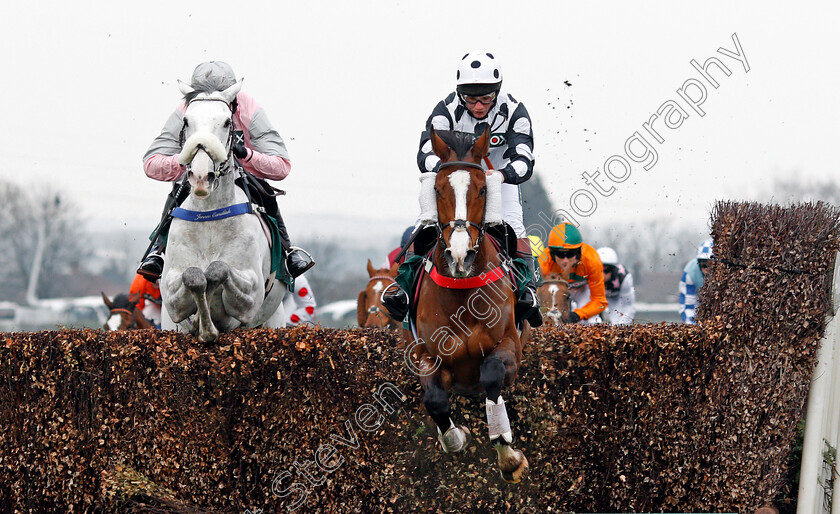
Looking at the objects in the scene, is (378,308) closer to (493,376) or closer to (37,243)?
(493,376)

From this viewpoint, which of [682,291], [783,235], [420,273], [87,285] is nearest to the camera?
[420,273]

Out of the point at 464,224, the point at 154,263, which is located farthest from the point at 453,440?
the point at 154,263

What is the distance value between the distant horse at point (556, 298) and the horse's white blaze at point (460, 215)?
422cm

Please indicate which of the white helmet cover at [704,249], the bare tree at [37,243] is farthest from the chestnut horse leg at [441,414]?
the bare tree at [37,243]

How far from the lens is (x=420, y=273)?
5.50 metres

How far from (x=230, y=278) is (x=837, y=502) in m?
4.11

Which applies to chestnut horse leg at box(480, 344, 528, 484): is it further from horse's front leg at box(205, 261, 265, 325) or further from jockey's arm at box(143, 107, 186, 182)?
jockey's arm at box(143, 107, 186, 182)

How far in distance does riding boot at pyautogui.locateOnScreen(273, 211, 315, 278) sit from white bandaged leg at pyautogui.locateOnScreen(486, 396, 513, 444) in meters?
2.36

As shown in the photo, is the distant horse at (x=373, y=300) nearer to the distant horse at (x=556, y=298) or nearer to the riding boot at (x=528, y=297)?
the distant horse at (x=556, y=298)

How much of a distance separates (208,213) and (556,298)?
3.95m

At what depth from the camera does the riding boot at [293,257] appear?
695 centimetres

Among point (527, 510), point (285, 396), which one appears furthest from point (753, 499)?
point (285, 396)

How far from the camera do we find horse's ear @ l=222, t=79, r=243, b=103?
621 centimetres

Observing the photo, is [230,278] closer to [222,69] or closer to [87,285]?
[222,69]
